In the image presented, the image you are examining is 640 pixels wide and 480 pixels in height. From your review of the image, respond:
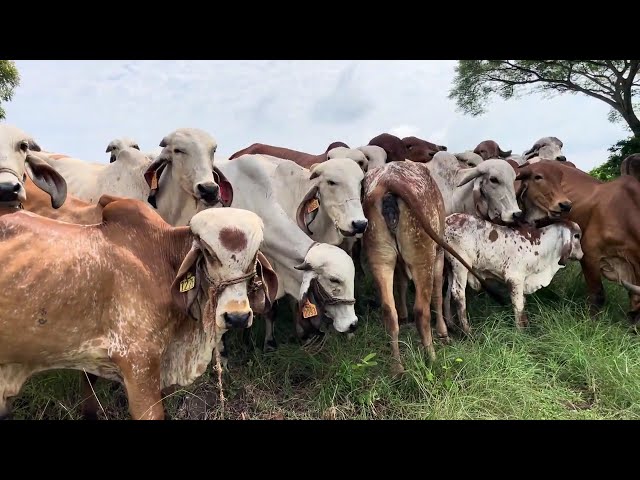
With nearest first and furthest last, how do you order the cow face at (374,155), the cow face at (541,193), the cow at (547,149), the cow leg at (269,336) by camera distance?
the cow leg at (269,336) < the cow face at (541,193) < the cow face at (374,155) < the cow at (547,149)

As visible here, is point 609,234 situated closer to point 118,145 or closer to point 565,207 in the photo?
point 565,207

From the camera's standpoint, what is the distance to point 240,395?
170 inches

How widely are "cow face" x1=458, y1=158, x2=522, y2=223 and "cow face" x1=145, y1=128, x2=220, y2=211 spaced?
8.48ft

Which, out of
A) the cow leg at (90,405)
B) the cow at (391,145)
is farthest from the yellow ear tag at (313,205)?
the cow at (391,145)

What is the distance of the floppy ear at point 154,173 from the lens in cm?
444

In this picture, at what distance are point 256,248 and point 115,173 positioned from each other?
2.57m

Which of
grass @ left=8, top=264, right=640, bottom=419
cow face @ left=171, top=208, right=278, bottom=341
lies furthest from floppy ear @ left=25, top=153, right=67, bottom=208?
cow face @ left=171, top=208, right=278, bottom=341

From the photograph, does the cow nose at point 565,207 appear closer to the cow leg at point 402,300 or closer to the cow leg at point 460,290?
the cow leg at point 460,290

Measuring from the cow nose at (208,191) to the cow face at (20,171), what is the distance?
0.95m

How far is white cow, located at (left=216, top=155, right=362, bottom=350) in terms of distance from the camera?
4074 mm

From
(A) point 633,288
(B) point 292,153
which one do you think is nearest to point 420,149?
(B) point 292,153

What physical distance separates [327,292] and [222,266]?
1309 millimetres

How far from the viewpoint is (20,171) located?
12.3 feet
